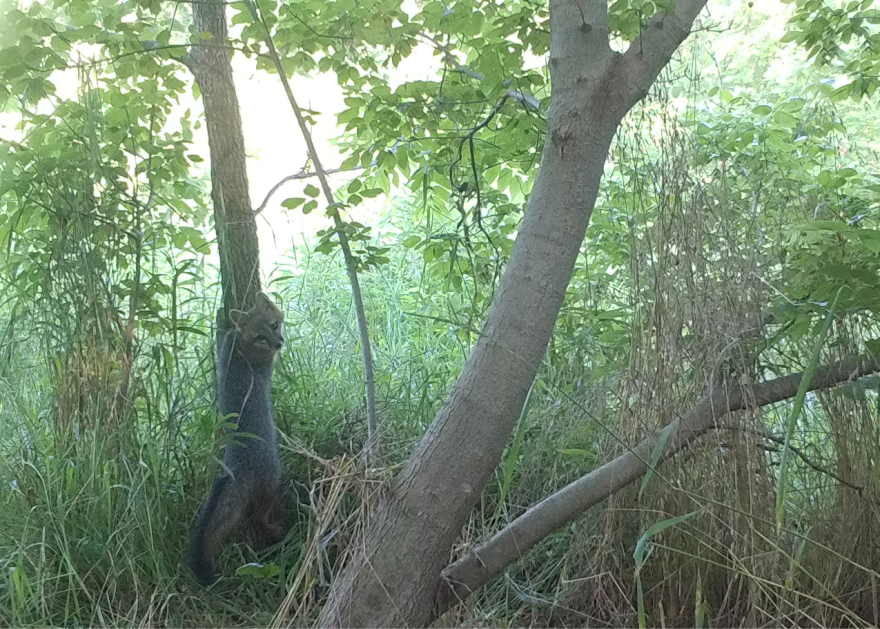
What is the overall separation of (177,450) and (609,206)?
1763mm

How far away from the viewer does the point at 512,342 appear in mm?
1697

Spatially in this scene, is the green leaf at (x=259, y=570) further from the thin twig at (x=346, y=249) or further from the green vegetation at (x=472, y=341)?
the thin twig at (x=346, y=249)

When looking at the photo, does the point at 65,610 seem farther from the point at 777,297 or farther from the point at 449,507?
the point at 777,297

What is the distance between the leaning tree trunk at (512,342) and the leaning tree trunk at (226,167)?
1.15m

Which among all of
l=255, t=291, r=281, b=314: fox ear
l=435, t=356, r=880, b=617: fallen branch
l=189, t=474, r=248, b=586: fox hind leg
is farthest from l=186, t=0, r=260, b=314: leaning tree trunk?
l=435, t=356, r=880, b=617: fallen branch

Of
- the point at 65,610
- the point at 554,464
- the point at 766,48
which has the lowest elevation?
the point at 65,610

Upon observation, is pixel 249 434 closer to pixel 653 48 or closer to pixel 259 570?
pixel 259 570

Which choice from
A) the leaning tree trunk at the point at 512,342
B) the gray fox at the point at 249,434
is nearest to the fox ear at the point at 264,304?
the gray fox at the point at 249,434

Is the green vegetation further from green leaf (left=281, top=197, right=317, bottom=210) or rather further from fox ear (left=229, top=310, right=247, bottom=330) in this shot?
fox ear (left=229, top=310, right=247, bottom=330)

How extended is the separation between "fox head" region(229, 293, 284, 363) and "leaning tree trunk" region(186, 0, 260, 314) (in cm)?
8

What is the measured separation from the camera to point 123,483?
2248mm

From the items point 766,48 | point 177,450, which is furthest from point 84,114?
point 766,48

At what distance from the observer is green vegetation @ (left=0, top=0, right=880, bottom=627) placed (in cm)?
189

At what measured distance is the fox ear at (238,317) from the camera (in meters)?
2.47
